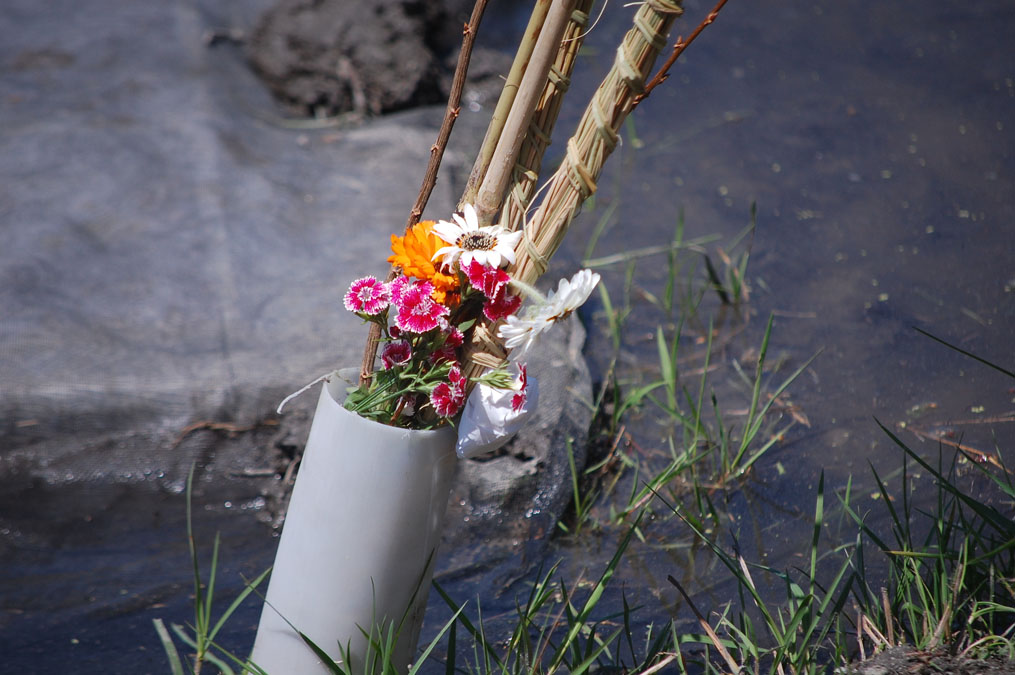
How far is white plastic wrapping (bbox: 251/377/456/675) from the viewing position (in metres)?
1.26

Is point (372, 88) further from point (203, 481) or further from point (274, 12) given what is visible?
point (203, 481)

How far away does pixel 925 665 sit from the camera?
129cm

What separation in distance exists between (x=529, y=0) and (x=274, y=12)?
143 centimetres

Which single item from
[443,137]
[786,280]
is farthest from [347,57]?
[443,137]

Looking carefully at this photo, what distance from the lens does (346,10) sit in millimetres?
3537

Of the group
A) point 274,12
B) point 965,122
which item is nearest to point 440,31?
point 274,12

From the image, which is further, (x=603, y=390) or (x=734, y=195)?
(x=734, y=195)

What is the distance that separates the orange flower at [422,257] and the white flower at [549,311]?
0.13 metres

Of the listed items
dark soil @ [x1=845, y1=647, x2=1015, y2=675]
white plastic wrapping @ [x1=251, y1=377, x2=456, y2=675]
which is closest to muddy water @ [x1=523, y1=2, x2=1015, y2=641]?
dark soil @ [x1=845, y1=647, x2=1015, y2=675]

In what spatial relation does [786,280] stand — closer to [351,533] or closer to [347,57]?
[351,533]

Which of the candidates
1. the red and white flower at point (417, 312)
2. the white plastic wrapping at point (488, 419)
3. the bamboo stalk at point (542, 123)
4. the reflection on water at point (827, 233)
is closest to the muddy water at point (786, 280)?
the reflection on water at point (827, 233)

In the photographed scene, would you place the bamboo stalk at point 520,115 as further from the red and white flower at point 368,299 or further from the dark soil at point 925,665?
the dark soil at point 925,665

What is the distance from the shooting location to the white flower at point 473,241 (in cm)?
120

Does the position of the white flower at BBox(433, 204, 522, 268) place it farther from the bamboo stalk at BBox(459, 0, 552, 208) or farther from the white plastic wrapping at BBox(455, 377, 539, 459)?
the white plastic wrapping at BBox(455, 377, 539, 459)
